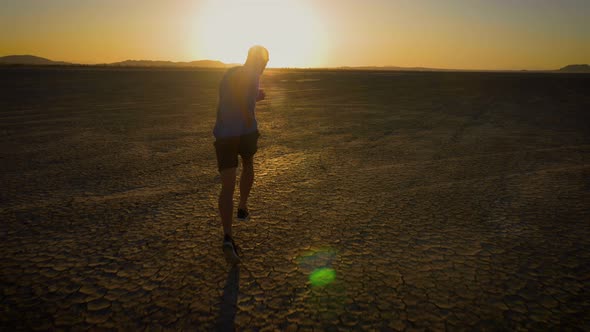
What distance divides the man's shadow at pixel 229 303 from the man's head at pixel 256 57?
1.57 meters

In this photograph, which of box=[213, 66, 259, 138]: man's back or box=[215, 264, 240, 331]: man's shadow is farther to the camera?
box=[213, 66, 259, 138]: man's back

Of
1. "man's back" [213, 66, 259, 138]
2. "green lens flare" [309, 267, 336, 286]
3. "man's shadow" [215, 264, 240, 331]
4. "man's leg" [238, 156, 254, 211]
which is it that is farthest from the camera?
"man's leg" [238, 156, 254, 211]

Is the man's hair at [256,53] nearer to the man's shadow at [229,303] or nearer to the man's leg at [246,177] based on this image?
the man's leg at [246,177]

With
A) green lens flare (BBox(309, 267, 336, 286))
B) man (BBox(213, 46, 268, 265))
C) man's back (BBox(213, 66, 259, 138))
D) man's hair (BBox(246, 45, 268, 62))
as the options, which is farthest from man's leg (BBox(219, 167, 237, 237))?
man's hair (BBox(246, 45, 268, 62))

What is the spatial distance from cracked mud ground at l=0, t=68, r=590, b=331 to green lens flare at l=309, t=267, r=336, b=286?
0.09ft

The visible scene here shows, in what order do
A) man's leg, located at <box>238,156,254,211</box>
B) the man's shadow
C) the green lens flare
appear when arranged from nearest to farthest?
the man's shadow
the green lens flare
man's leg, located at <box>238,156,254,211</box>

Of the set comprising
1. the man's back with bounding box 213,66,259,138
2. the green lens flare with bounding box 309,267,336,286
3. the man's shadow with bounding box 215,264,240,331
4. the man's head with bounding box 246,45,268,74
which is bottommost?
the man's shadow with bounding box 215,264,240,331

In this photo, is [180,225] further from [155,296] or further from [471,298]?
[471,298]

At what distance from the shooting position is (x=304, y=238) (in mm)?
2924

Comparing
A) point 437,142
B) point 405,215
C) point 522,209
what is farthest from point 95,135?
point 522,209

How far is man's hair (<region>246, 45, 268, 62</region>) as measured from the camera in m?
2.58

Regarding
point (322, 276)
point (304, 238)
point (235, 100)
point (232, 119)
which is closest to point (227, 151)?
point (232, 119)

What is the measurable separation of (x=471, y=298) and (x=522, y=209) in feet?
6.01

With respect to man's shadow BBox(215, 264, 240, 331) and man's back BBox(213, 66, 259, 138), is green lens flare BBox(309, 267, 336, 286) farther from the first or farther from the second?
man's back BBox(213, 66, 259, 138)
